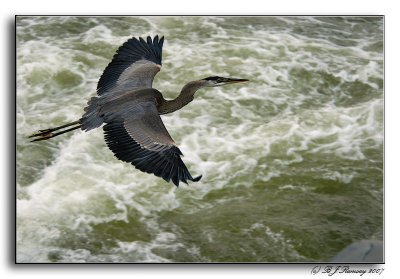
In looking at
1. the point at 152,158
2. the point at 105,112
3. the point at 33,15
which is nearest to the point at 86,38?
the point at 33,15

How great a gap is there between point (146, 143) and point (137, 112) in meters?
0.34

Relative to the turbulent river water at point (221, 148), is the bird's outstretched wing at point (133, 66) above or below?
above

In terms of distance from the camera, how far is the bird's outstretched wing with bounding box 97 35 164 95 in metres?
7.77

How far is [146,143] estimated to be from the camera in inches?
277

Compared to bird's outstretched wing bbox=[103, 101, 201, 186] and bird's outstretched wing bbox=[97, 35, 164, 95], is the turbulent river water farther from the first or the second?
bird's outstretched wing bbox=[103, 101, 201, 186]

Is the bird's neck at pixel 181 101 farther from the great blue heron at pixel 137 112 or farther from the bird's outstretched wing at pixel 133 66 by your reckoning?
the bird's outstretched wing at pixel 133 66

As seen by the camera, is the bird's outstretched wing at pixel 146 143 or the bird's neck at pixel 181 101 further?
the bird's neck at pixel 181 101

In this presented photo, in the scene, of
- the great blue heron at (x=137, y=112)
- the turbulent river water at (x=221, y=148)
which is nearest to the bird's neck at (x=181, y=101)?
the great blue heron at (x=137, y=112)

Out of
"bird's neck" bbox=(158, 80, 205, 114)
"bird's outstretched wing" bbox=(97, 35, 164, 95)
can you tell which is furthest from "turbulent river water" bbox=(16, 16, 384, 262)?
"bird's neck" bbox=(158, 80, 205, 114)

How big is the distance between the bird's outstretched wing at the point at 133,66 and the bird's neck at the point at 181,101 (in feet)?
0.67

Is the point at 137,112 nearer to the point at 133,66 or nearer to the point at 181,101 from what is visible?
Answer: the point at 181,101

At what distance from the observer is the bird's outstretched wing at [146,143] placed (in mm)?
6793

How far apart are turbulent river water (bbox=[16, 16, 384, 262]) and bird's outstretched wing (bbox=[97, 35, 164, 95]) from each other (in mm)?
343
